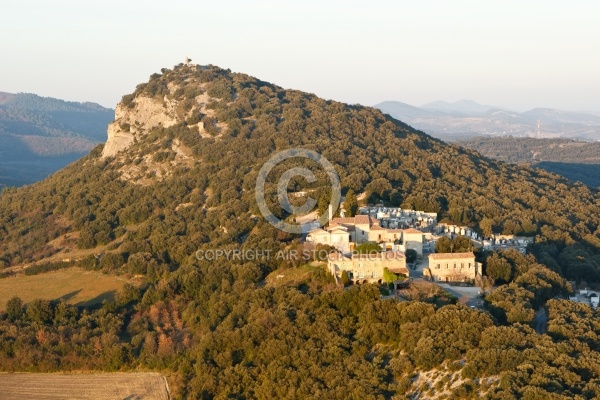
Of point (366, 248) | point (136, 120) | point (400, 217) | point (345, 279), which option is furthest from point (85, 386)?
point (136, 120)

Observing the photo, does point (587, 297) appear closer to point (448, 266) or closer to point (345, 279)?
point (448, 266)

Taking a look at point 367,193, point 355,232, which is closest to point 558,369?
point 355,232

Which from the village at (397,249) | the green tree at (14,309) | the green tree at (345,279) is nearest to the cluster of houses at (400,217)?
the village at (397,249)

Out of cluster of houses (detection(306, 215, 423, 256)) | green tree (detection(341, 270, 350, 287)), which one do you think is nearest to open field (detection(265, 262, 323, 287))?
cluster of houses (detection(306, 215, 423, 256))

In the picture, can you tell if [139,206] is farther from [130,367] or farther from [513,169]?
[513,169]

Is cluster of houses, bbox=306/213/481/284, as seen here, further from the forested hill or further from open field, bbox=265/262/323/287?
the forested hill

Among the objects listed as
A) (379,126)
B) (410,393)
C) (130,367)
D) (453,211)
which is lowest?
(130,367)
